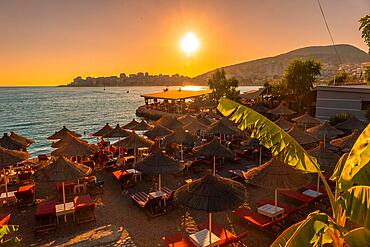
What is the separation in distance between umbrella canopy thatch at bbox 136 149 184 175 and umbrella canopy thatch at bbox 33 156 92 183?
2.12 metres

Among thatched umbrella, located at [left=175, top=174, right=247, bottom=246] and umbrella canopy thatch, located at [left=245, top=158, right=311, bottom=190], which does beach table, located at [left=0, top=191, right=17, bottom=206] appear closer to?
thatched umbrella, located at [left=175, top=174, right=247, bottom=246]

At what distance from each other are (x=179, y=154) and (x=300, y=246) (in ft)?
50.4

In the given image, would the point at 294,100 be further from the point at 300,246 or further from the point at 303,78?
the point at 300,246

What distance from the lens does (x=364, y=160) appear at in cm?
381

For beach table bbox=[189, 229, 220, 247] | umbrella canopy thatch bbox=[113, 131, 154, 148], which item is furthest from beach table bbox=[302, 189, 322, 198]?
umbrella canopy thatch bbox=[113, 131, 154, 148]

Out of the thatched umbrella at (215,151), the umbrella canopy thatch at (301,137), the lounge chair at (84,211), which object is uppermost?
the umbrella canopy thatch at (301,137)

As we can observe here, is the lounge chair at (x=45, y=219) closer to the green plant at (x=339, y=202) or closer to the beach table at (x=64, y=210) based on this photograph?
the beach table at (x=64, y=210)

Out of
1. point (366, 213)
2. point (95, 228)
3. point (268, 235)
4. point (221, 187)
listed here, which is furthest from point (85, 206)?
point (366, 213)

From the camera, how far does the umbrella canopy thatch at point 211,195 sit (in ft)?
22.7

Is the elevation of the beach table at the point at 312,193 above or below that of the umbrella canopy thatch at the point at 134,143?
below

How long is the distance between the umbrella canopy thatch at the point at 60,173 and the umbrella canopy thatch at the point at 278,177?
236 inches

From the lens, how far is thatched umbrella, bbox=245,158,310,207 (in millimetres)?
8227

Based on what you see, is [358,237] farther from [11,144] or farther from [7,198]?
[11,144]

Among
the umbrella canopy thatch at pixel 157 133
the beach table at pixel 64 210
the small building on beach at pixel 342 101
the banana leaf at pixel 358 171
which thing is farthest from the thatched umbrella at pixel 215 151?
the small building on beach at pixel 342 101
